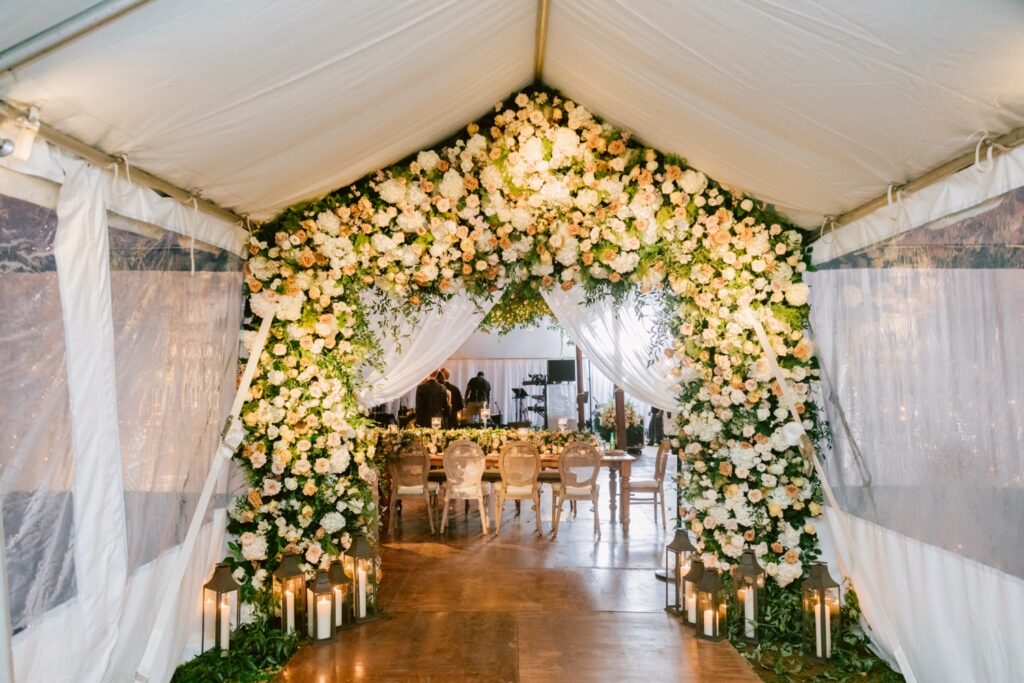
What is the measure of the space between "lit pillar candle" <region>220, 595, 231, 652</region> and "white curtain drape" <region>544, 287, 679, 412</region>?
127 inches

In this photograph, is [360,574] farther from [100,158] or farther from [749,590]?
[100,158]

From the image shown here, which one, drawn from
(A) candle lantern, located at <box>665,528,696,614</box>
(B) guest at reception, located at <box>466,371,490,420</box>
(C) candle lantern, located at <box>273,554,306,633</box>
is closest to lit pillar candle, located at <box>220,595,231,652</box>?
(C) candle lantern, located at <box>273,554,306,633</box>

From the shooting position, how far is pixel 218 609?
3648 millimetres

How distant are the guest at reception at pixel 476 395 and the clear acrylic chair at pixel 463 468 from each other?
438 centimetres

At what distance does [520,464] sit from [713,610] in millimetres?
3079

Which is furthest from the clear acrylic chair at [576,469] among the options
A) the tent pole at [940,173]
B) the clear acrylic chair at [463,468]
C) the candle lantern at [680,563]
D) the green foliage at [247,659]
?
the tent pole at [940,173]

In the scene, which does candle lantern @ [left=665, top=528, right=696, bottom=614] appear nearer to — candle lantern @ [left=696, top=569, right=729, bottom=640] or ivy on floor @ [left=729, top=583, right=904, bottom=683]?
candle lantern @ [left=696, top=569, right=729, bottom=640]

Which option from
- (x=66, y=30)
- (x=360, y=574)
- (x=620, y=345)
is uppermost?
(x=66, y=30)

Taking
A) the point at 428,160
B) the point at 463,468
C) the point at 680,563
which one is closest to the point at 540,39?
the point at 428,160

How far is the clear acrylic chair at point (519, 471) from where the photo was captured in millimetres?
6898

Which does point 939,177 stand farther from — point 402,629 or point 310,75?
point 402,629

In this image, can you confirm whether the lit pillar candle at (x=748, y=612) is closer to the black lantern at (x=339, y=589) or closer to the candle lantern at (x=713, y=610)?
the candle lantern at (x=713, y=610)

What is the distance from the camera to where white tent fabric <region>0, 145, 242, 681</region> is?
2213mm

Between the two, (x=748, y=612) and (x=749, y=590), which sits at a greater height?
(x=749, y=590)
